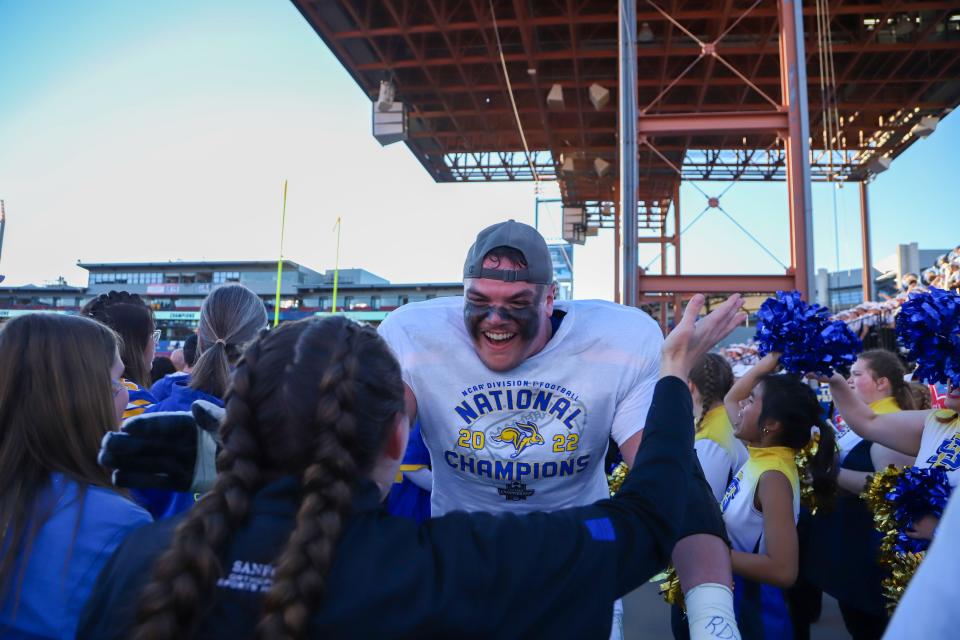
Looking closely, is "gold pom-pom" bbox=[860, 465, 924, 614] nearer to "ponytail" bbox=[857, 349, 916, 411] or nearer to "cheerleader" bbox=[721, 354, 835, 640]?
"cheerleader" bbox=[721, 354, 835, 640]

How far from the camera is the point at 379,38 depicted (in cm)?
1432

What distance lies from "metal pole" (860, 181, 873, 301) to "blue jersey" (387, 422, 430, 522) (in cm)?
1746

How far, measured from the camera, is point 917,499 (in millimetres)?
2691

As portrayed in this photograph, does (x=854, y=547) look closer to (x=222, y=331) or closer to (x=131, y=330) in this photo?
(x=222, y=331)

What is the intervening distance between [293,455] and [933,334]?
101 inches

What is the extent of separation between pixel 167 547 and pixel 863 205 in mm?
22406

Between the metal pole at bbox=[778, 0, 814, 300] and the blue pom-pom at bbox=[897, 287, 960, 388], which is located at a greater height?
the metal pole at bbox=[778, 0, 814, 300]

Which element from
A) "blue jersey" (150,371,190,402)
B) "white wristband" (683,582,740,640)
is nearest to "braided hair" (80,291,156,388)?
"blue jersey" (150,371,190,402)

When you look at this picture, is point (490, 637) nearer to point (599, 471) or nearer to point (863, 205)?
point (599, 471)

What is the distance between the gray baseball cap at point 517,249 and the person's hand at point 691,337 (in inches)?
24.7

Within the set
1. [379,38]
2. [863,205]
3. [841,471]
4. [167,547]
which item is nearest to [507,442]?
[167,547]

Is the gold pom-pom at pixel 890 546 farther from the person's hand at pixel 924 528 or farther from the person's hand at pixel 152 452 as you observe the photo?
the person's hand at pixel 152 452

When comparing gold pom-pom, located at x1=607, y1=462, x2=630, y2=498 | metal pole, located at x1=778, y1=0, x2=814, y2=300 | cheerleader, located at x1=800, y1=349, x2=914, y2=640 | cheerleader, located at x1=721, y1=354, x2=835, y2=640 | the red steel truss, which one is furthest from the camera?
the red steel truss

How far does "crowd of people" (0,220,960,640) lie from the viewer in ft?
3.48
